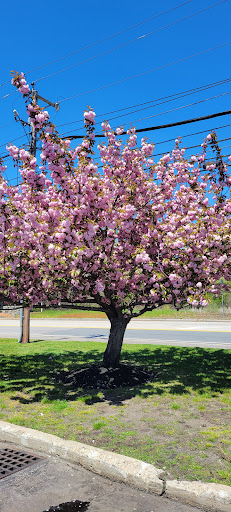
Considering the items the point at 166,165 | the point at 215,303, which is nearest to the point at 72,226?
the point at 166,165

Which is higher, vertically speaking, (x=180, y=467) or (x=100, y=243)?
(x=100, y=243)

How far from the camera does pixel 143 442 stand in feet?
17.7

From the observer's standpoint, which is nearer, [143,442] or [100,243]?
[143,442]

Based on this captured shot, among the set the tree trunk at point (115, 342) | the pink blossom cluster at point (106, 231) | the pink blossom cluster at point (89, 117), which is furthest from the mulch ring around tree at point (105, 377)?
the pink blossom cluster at point (89, 117)

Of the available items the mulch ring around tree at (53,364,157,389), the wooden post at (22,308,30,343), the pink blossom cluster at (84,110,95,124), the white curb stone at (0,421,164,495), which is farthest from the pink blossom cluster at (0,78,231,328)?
the wooden post at (22,308,30,343)

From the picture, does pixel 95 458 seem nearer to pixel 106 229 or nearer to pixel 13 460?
pixel 13 460

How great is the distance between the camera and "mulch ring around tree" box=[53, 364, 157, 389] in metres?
8.48

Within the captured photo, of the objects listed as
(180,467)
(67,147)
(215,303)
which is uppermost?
(67,147)

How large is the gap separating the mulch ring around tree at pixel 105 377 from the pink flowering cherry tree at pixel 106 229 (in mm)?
1528

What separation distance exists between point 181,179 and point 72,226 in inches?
133

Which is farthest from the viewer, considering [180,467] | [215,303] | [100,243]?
[215,303]

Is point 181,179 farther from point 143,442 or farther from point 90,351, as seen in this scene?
point 90,351

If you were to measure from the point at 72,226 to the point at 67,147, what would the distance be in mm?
1436

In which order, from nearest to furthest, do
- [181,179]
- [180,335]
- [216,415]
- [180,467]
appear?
[180,467]
[216,415]
[181,179]
[180,335]
